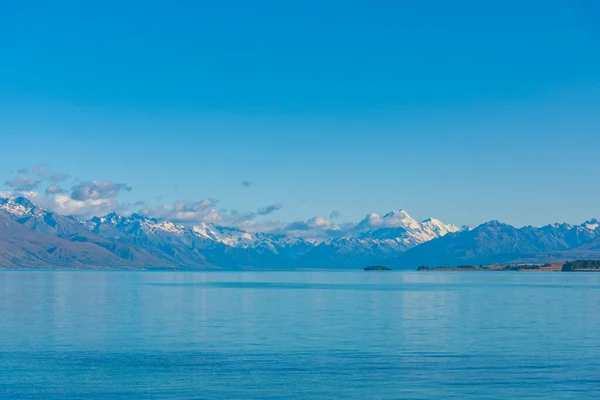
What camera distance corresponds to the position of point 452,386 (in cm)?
4978

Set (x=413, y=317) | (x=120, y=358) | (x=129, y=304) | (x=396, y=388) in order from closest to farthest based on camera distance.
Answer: (x=396, y=388) < (x=120, y=358) < (x=413, y=317) < (x=129, y=304)

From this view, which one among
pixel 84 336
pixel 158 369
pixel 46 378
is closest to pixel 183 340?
pixel 84 336

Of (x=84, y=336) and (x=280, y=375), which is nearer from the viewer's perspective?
(x=280, y=375)

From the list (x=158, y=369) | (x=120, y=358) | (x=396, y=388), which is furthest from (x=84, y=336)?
(x=396, y=388)

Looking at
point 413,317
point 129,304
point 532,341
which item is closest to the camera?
point 532,341

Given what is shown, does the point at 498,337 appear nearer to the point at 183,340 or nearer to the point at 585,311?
the point at 183,340

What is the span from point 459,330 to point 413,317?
17410 millimetres

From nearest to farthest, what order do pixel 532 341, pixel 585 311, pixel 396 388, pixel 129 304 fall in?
pixel 396 388, pixel 532 341, pixel 585 311, pixel 129 304

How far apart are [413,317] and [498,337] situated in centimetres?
2439

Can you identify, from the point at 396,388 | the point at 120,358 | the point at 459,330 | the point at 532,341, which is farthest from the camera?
the point at 459,330

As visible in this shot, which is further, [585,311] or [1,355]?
[585,311]

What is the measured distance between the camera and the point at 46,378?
52.5 m

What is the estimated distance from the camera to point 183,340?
240 feet

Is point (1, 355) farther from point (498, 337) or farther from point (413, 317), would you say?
point (413, 317)
